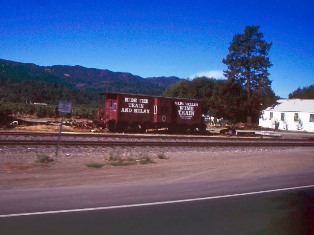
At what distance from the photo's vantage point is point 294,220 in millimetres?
7402

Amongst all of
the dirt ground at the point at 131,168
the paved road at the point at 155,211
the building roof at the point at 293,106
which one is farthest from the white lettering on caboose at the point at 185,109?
the building roof at the point at 293,106

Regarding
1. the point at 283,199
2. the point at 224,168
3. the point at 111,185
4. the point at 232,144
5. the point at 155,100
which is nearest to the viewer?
the point at 283,199

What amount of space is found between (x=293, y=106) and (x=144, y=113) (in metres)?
35.6

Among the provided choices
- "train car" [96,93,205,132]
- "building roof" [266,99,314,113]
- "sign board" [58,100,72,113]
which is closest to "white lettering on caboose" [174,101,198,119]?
"train car" [96,93,205,132]

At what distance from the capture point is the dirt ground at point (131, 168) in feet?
36.0

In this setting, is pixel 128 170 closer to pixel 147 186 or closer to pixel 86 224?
pixel 147 186

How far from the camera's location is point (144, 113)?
3284 cm

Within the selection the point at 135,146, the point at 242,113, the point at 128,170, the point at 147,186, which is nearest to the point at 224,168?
the point at 128,170

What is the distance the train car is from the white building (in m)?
27.1

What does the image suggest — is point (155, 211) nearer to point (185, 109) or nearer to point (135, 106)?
point (135, 106)

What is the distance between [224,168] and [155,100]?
1949 centimetres

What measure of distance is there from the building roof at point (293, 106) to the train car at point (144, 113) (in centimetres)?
2759

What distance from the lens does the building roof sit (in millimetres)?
56428

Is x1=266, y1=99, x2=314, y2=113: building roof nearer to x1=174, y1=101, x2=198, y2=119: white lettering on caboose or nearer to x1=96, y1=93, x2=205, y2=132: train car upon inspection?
x1=96, y1=93, x2=205, y2=132: train car
